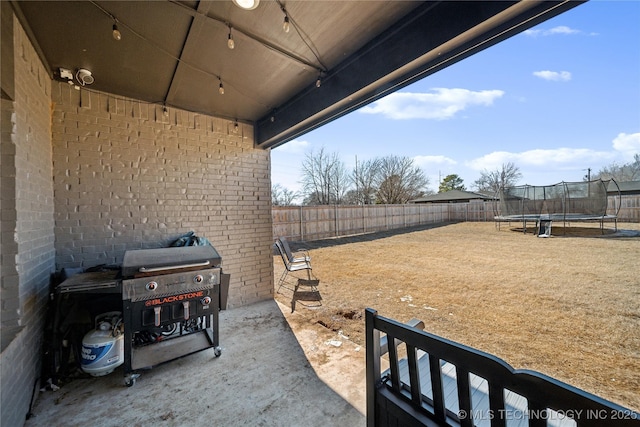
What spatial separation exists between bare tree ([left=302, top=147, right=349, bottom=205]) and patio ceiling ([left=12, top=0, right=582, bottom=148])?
19.9 meters

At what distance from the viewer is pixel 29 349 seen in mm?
1757

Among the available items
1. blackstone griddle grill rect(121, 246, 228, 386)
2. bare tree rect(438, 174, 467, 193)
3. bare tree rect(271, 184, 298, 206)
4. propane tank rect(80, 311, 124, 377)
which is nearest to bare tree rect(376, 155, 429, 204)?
bare tree rect(271, 184, 298, 206)

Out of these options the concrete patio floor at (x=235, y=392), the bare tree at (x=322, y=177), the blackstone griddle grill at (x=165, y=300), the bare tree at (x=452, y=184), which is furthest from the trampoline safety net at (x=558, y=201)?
the bare tree at (x=452, y=184)

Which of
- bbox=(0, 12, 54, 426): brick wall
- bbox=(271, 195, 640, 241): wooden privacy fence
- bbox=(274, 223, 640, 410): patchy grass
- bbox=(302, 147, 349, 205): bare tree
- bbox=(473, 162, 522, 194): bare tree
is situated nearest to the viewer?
bbox=(0, 12, 54, 426): brick wall

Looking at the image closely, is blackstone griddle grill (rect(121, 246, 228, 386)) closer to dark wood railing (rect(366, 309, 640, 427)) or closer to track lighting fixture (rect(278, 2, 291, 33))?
dark wood railing (rect(366, 309, 640, 427))

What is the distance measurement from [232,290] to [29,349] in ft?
6.68

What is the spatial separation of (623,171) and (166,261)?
1366 inches

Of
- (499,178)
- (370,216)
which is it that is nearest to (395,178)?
(370,216)

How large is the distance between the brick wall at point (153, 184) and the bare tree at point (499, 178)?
1147 inches

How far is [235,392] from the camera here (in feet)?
6.35

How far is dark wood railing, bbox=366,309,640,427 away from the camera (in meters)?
Result: 0.60

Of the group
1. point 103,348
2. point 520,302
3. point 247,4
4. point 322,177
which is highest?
point 322,177

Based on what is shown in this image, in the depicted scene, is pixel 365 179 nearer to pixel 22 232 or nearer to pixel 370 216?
pixel 370 216

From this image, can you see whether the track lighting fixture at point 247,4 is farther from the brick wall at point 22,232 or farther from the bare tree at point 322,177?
the bare tree at point 322,177
